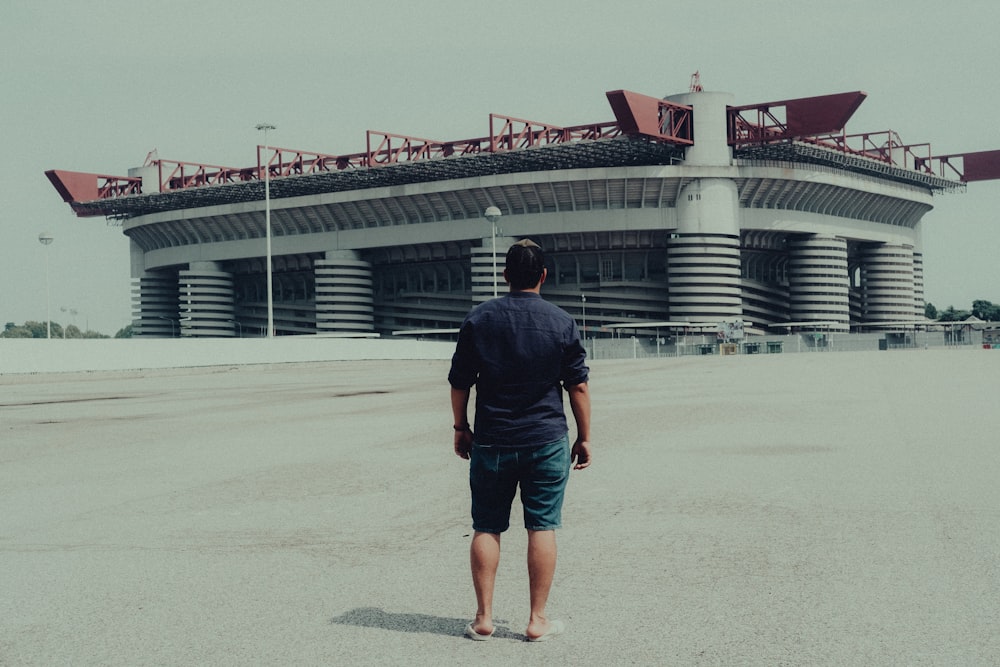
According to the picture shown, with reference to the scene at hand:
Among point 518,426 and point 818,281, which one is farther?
point 818,281

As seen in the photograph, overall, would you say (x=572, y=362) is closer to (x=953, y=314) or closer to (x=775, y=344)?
(x=775, y=344)

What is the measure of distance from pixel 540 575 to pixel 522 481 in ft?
1.43

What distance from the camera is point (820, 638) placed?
491 centimetres

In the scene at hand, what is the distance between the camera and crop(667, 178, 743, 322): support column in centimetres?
7819

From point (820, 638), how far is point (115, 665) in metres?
3.02

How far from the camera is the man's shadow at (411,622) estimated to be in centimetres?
518

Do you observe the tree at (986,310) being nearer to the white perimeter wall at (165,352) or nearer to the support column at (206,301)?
the support column at (206,301)

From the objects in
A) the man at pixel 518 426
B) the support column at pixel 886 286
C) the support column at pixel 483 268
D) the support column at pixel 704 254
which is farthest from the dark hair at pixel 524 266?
the support column at pixel 886 286

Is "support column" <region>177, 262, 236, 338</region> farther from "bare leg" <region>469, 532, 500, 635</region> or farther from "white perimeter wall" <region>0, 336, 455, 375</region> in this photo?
"bare leg" <region>469, 532, 500, 635</region>

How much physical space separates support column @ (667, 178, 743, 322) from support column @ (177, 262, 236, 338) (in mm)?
40612

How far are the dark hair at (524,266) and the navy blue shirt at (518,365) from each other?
0.41 feet

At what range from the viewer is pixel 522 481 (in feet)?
17.0

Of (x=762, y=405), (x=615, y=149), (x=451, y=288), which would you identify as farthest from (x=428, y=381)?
(x=451, y=288)

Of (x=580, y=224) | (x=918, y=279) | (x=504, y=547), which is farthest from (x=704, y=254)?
(x=504, y=547)
